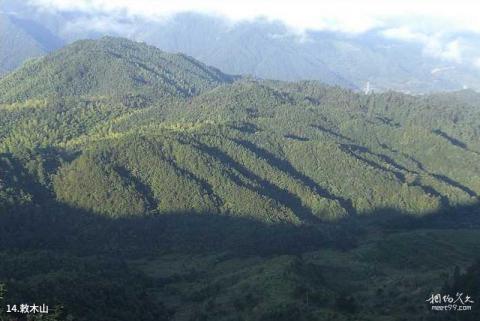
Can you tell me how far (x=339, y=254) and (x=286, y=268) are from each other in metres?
52.3

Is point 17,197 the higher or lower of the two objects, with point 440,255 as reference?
higher

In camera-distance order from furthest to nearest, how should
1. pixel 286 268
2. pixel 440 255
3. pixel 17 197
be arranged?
1. pixel 17 197
2. pixel 440 255
3. pixel 286 268

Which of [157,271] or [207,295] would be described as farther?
[157,271]

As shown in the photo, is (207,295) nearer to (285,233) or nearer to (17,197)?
(285,233)

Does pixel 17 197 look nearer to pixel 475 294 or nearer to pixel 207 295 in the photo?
Result: pixel 207 295

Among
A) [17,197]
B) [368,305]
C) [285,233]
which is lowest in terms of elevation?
[368,305]

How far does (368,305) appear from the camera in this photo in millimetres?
122562

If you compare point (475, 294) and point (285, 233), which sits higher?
point (285, 233)

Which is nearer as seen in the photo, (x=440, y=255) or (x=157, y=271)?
(x=157, y=271)

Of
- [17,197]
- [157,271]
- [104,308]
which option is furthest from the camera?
[17,197]

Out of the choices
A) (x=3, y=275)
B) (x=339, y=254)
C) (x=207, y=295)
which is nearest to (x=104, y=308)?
(x=3, y=275)

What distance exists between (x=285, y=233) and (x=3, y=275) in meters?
97.7

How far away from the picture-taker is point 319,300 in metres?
118

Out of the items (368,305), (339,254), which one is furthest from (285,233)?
(368,305)
